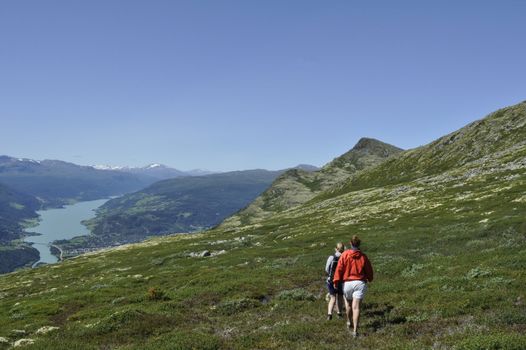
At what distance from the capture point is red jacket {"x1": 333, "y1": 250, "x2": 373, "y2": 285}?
1680cm

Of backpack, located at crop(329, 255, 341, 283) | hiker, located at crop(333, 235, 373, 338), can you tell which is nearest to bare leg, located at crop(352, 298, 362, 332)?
hiker, located at crop(333, 235, 373, 338)

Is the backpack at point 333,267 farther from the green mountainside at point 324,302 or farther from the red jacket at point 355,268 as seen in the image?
the red jacket at point 355,268

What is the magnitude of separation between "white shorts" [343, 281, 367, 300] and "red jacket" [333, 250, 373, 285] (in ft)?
0.63

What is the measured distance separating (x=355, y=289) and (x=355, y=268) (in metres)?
0.80

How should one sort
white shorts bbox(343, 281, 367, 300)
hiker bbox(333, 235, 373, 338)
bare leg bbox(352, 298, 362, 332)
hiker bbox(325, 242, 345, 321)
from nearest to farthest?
bare leg bbox(352, 298, 362, 332), white shorts bbox(343, 281, 367, 300), hiker bbox(333, 235, 373, 338), hiker bbox(325, 242, 345, 321)

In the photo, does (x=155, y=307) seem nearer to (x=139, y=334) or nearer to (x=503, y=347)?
(x=139, y=334)

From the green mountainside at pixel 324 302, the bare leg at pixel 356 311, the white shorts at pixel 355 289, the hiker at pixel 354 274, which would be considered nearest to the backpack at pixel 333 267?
the green mountainside at pixel 324 302

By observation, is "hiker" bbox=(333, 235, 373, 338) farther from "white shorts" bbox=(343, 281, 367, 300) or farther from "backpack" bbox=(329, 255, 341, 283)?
"backpack" bbox=(329, 255, 341, 283)

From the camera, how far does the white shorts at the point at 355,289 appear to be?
645 inches

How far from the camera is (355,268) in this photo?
16.9m

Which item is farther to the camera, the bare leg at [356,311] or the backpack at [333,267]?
the backpack at [333,267]

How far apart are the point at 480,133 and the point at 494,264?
409 feet

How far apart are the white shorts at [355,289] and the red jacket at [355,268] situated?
0.19 meters

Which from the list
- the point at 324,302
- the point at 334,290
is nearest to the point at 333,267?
the point at 334,290
